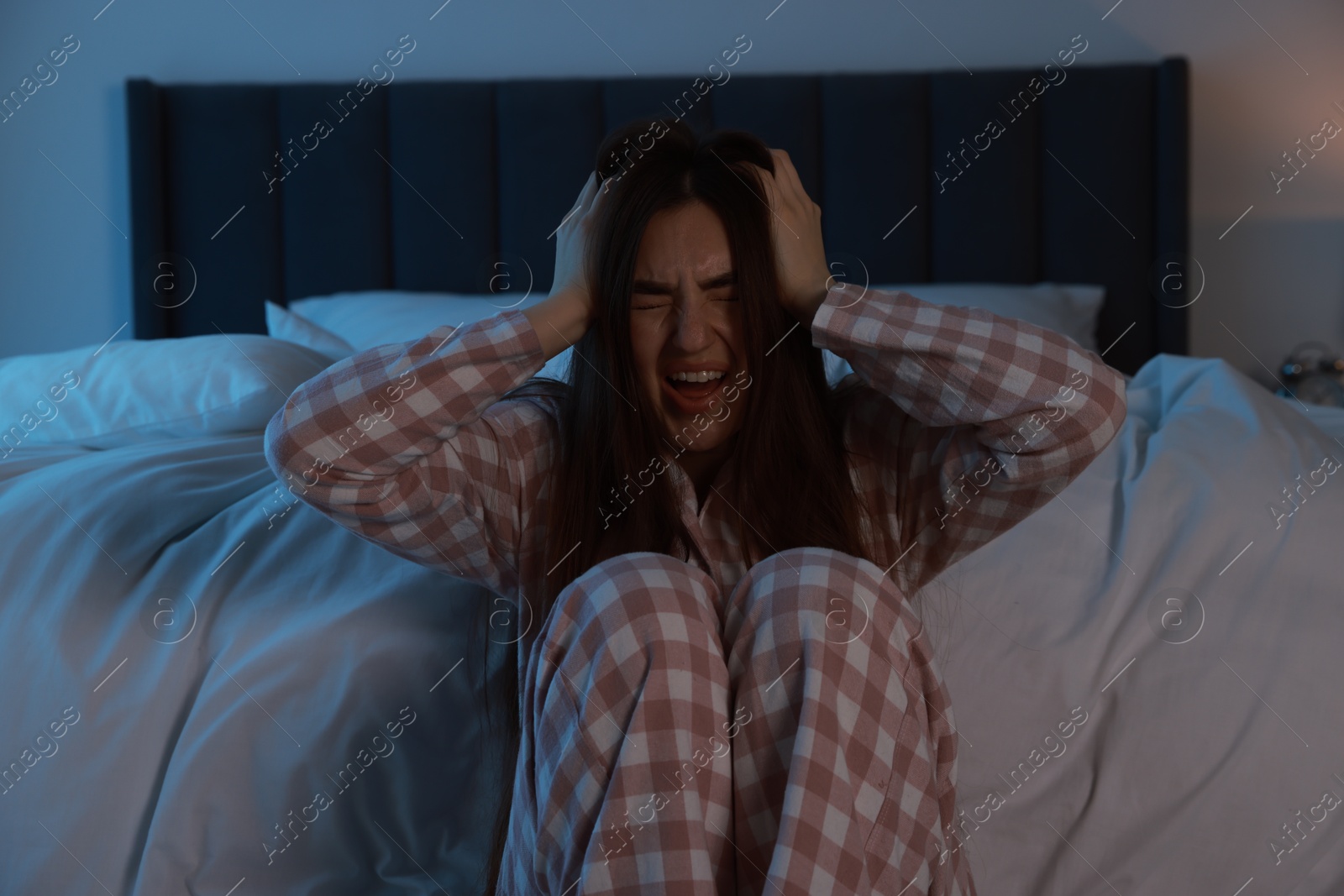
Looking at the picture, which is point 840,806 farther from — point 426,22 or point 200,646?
point 426,22

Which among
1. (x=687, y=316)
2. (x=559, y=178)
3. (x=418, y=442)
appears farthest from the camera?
(x=559, y=178)

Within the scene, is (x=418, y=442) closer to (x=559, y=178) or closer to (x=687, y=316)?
(x=687, y=316)

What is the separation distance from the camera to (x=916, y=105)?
7.83ft

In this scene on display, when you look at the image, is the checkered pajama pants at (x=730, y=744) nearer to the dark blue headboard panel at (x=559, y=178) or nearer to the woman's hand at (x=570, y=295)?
the woman's hand at (x=570, y=295)

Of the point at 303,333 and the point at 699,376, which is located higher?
the point at 303,333

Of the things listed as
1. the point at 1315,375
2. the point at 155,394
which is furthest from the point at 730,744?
the point at 1315,375

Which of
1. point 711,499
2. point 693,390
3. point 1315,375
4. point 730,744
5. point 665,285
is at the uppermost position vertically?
point 665,285

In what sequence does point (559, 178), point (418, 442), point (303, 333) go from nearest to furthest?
point (418, 442) < point (303, 333) < point (559, 178)

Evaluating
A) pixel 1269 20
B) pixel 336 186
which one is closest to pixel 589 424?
pixel 336 186

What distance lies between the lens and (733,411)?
3.66 ft

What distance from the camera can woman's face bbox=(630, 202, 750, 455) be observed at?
1062mm

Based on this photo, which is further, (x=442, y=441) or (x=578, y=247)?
(x=578, y=247)

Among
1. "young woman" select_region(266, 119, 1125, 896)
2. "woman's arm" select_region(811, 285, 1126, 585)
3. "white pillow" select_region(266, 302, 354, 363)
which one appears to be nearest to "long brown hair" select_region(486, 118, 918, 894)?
"young woman" select_region(266, 119, 1125, 896)

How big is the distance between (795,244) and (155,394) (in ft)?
3.53
